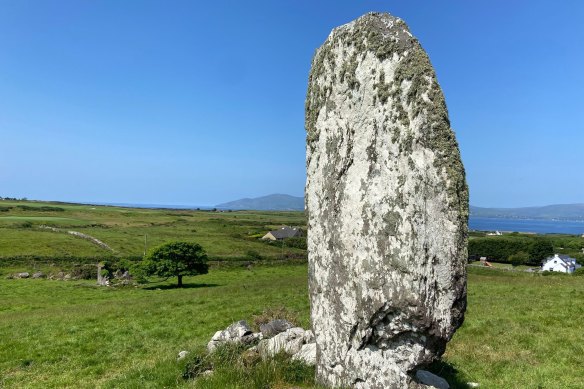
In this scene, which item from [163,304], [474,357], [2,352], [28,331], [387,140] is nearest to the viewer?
[387,140]

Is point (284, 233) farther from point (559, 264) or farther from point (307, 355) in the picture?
point (307, 355)

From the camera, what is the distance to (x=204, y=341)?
44.9 ft

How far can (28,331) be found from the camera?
55.9 ft

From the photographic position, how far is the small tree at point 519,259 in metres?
85.4

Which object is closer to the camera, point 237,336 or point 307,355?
point 307,355

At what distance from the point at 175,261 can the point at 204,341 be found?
3492cm

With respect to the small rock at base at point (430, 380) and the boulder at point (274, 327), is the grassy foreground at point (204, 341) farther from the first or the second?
the boulder at point (274, 327)

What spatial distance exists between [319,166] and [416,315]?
3.25 metres

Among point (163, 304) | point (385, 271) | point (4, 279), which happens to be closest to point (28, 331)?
point (163, 304)

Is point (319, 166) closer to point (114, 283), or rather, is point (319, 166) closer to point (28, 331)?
point (28, 331)

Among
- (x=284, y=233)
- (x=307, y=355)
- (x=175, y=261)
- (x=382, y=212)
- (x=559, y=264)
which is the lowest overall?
(x=559, y=264)

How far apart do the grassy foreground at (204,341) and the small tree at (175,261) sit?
74.2ft

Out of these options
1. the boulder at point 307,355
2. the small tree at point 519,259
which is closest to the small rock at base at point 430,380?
the boulder at point 307,355

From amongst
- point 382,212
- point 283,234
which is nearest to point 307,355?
point 382,212
